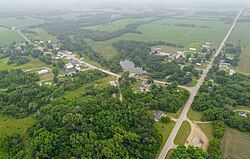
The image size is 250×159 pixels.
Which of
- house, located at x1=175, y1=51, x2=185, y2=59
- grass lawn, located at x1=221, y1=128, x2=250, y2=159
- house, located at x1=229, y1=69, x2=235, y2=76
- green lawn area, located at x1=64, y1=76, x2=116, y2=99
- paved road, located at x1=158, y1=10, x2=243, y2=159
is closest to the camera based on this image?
grass lawn, located at x1=221, y1=128, x2=250, y2=159

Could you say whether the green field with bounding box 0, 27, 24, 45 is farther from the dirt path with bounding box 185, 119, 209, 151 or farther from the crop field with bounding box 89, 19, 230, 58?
the dirt path with bounding box 185, 119, 209, 151

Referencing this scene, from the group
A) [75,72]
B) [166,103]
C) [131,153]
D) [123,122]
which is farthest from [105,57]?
[131,153]

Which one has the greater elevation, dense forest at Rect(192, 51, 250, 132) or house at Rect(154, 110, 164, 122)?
dense forest at Rect(192, 51, 250, 132)

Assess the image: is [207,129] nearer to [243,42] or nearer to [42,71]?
[42,71]

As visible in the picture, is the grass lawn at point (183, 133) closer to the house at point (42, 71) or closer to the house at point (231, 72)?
the house at point (231, 72)

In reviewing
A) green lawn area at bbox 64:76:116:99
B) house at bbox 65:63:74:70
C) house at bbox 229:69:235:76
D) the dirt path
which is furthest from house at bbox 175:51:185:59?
the dirt path

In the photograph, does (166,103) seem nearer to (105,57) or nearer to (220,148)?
(220,148)

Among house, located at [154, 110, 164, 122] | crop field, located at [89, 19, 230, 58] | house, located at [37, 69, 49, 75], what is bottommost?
crop field, located at [89, 19, 230, 58]
